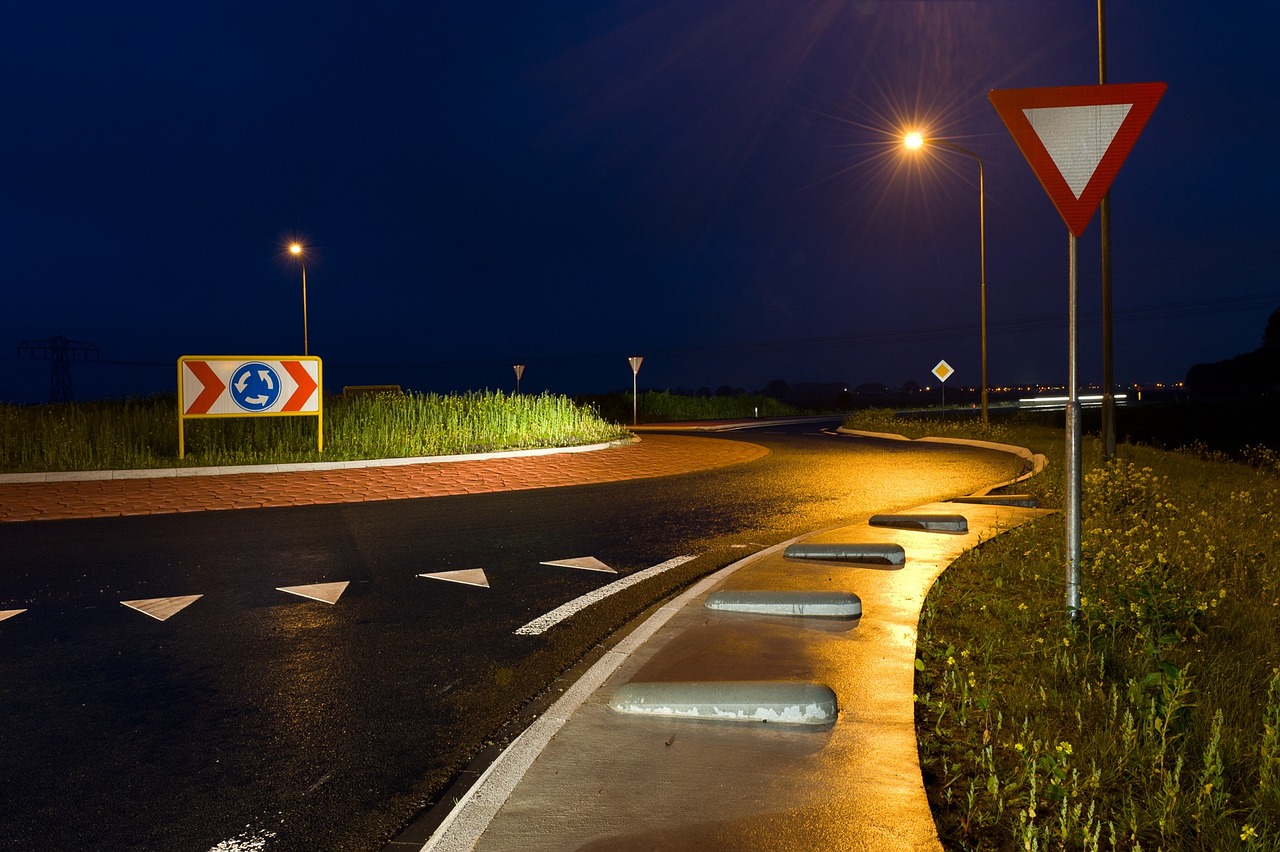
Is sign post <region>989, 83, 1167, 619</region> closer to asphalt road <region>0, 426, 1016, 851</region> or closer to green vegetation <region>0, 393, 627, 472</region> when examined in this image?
asphalt road <region>0, 426, 1016, 851</region>

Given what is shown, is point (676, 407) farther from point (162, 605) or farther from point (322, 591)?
point (162, 605)

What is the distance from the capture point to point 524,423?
22.2 metres

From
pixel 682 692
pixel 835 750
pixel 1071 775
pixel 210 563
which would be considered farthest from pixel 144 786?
pixel 210 563

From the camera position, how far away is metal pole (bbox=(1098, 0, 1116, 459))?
1431 cm

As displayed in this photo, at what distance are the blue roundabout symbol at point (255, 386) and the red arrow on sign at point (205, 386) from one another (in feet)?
0.84

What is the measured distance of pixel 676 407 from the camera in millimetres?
50906

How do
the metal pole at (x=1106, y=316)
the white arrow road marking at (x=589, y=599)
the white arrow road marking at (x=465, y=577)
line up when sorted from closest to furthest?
1. the white arrow road marking at (x=589, y=599)
2. the white arrow road marking at (x=465, y=577)
3. the metal pole at (x=1106, y=316)

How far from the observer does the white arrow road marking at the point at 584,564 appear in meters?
8.20

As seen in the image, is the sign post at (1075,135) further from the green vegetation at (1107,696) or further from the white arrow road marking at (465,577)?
the white arrow road marking at (465,577)

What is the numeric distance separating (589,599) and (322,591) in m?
2.16

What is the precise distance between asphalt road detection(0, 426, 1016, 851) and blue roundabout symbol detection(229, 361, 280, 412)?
21.4ft

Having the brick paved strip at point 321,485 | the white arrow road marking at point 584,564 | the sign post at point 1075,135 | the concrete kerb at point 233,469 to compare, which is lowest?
the white arrow road marking at point 584,564

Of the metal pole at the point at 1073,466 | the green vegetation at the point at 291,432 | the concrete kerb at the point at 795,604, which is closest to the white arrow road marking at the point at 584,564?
the concrete kerb at the point at 795,604

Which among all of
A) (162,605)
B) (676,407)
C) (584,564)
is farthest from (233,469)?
(676,407)
